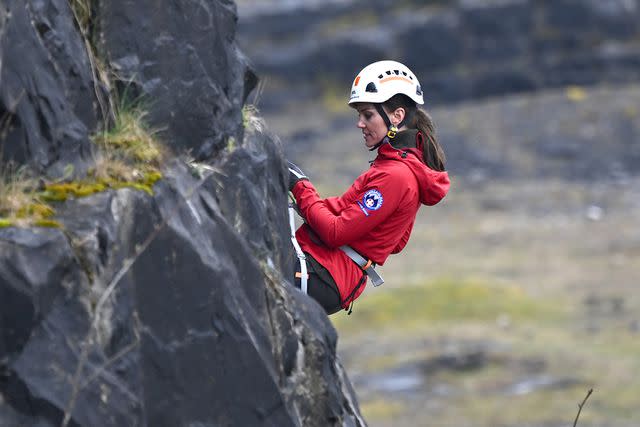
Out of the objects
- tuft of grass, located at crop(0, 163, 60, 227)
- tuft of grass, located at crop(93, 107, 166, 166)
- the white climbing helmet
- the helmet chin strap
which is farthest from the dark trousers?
tuft of grass, located at crop(0, 163, 60, 227)

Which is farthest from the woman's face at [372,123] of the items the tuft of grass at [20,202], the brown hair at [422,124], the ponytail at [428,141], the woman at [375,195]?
the tuft of grass at [20,202]

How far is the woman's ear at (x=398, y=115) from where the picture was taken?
31.9ft

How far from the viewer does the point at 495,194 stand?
8181cm

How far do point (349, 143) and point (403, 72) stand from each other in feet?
259

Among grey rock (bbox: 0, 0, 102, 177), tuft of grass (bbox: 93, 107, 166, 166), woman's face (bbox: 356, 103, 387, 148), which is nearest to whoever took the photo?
grey rock (bbox: 0, 0, 102, 177)

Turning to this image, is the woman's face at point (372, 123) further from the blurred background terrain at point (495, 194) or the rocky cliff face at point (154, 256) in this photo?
the blurred background terrain at point (495, 194)

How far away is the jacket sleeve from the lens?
933 centimetres

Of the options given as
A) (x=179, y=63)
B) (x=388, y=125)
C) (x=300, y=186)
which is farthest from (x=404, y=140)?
(x=179, y=63)

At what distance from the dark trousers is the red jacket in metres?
0.04

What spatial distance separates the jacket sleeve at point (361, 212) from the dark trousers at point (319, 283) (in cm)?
22

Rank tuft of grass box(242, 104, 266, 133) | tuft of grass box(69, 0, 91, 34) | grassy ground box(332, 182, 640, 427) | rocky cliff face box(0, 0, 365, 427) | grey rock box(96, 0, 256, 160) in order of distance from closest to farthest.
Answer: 1. rocky cliff face box(0, 0, 365, 427)
2. tuft of grass box(69, 0, 91, 34)
3. grey rock box(96, 0, 256, 160)
4. tuft of grass box(242, 104, 266, 133)
5. grassy ground box(332, 182, 640, 427)

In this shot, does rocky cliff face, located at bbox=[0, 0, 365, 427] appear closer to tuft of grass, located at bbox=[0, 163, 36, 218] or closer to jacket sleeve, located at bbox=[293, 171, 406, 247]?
tuft of grass, located at bbox=[0, 163, 36, 218]

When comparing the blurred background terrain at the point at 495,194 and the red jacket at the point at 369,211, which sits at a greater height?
the red jacket at the point at 369,211

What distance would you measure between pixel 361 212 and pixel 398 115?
34.8 inches
